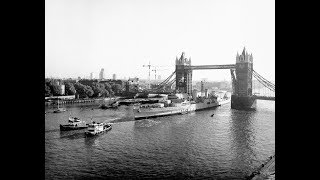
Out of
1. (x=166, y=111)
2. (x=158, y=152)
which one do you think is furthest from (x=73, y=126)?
(x=166, y=111)

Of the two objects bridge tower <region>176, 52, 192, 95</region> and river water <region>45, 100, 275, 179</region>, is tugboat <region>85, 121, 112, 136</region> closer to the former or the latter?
river water <region>45, 100, 275, 179</region>

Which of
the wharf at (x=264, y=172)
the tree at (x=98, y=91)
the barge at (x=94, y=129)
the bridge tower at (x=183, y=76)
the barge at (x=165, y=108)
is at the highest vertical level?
the bridge tower at (x=183, y=76)

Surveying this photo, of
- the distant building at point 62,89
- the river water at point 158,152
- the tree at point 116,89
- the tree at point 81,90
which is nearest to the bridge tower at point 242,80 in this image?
the river water at point 158,152

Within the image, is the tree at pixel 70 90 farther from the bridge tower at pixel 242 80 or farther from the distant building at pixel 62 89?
the bridge tower at pixel 242 80

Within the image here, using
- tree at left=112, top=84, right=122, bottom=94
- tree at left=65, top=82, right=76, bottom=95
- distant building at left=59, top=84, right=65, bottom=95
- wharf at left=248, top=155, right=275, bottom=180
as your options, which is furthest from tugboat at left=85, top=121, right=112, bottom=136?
tree at left=112, top=84, right=122, bottom=94
